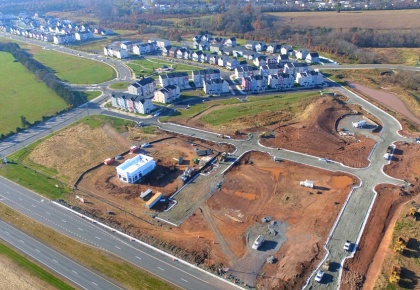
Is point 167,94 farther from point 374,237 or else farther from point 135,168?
point 374,237

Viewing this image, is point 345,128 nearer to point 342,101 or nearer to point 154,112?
point 342,101

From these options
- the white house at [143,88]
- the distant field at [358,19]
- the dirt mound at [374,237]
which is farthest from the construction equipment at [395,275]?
the distant field at [358,19]

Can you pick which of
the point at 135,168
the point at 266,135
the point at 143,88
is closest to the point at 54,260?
the point at 135,168

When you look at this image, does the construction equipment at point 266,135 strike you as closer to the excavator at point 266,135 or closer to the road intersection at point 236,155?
the excavator at point 266,135

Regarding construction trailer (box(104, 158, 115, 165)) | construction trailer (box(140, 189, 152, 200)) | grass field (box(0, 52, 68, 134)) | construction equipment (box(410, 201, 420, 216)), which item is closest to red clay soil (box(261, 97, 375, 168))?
construction equipment (box(410, 201, 420, 216))

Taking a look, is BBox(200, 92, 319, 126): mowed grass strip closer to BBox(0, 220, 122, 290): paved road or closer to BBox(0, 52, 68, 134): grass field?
BBox(0, 52, 68, 134): grass field

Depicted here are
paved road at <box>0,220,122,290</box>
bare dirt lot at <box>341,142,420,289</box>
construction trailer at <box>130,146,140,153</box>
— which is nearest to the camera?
bare dirt lot at <box>341,142,420,289</box>

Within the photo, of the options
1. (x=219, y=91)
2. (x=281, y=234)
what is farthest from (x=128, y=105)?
(x=281, y=234)
